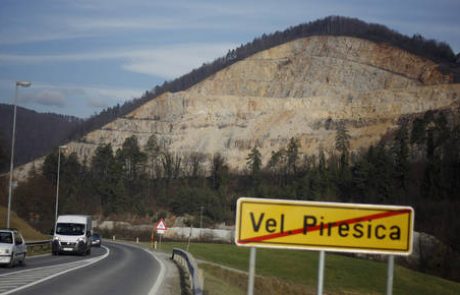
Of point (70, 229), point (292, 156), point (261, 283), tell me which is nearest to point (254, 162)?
point (292, 156)

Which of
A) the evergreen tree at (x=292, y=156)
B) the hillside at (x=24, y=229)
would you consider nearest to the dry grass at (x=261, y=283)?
the hillside at (x=24, y=229)

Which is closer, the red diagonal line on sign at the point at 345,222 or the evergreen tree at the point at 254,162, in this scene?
the red diagonal line on sign at the point at 345,222

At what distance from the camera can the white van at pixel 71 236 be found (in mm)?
43469

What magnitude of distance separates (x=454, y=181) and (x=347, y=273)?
5447 cm

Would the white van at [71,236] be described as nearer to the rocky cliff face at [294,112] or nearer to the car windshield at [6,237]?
the car windshield at [6,237]

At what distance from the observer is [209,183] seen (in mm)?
140875

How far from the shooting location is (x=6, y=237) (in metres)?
30.1

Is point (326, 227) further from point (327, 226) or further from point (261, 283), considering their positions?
point (261, 283)

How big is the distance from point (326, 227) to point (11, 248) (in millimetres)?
22770

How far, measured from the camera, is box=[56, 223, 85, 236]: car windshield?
44.0 m

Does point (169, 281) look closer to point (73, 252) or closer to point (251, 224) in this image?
point (251, 224)

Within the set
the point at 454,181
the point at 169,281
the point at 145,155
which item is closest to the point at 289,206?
the point at 169,281

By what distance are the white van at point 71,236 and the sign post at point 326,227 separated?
36301mm

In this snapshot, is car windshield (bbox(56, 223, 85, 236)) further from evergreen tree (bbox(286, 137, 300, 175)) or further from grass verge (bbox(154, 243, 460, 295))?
evergreen tree (bbox(286, 137, 300, 175))
